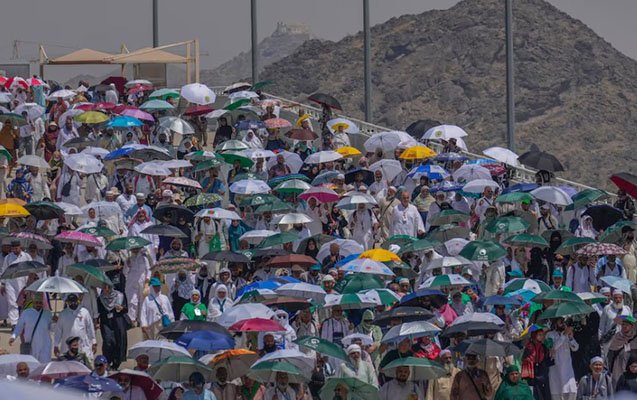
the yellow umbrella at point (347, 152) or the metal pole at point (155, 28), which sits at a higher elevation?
the metal pole at point (155, 28)

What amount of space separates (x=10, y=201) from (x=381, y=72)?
367 ft

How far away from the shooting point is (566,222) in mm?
26688

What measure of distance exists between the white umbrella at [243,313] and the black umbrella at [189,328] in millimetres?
314

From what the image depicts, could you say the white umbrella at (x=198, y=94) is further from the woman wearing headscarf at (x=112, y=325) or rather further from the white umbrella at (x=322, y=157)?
the woman wearing headscarf at (x=112, y=325)

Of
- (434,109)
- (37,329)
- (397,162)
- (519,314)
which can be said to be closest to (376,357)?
(519,314)

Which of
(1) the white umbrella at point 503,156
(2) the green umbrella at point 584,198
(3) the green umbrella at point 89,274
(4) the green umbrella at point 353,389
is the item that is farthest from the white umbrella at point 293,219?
(4) the green umbrella at point 353,389

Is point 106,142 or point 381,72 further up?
point 381,72

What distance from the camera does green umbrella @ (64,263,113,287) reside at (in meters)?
20.2

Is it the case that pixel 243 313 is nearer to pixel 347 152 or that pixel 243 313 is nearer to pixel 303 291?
pixel 303 291

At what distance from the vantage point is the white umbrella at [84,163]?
88.3ft

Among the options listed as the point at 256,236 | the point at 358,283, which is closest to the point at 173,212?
the point at 256,236

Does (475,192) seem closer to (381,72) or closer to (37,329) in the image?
(37,329)

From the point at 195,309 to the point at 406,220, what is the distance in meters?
5.44

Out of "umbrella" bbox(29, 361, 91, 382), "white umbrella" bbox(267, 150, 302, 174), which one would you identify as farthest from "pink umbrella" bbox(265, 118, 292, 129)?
"umbrella" bbox(29, 361, 91, 382)
